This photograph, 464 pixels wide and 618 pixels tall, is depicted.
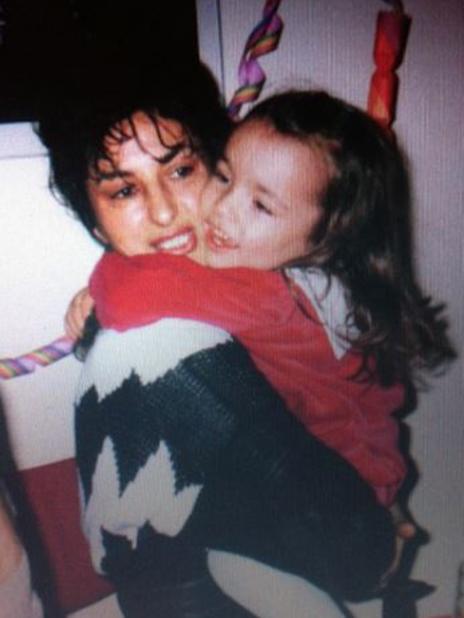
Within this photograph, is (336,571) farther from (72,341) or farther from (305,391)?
(72,341)

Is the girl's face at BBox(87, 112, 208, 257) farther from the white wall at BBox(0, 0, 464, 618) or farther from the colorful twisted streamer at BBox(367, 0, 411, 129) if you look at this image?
the colorful twisted streamer at BBox(367, 0, 411, 129)

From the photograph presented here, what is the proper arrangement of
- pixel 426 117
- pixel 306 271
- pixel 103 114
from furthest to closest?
pixel 426 117
pixel 306 271
pixel 103 114

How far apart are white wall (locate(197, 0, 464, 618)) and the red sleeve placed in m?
0.28

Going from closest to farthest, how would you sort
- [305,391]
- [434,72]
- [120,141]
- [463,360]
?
[120,141]
[305,391]
[434,72]
[463,360]

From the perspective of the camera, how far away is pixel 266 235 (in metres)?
0.99

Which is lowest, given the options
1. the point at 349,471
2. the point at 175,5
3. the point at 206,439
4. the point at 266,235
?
the point at 349,471

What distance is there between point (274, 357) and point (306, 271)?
0.48 ft

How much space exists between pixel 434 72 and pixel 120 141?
57 cm

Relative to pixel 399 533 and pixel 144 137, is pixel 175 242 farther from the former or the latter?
pixel 399 533

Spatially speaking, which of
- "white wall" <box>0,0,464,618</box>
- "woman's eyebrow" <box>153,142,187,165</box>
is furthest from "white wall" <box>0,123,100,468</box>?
"woman's eyebrow" <box>153,142,187,165</box>

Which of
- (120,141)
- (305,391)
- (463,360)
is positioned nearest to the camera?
(120,141)

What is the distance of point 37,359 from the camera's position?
97cm

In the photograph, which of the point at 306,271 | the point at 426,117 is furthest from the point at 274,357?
the point at 426,117

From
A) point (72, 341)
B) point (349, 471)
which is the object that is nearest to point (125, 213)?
point (72, 341)
